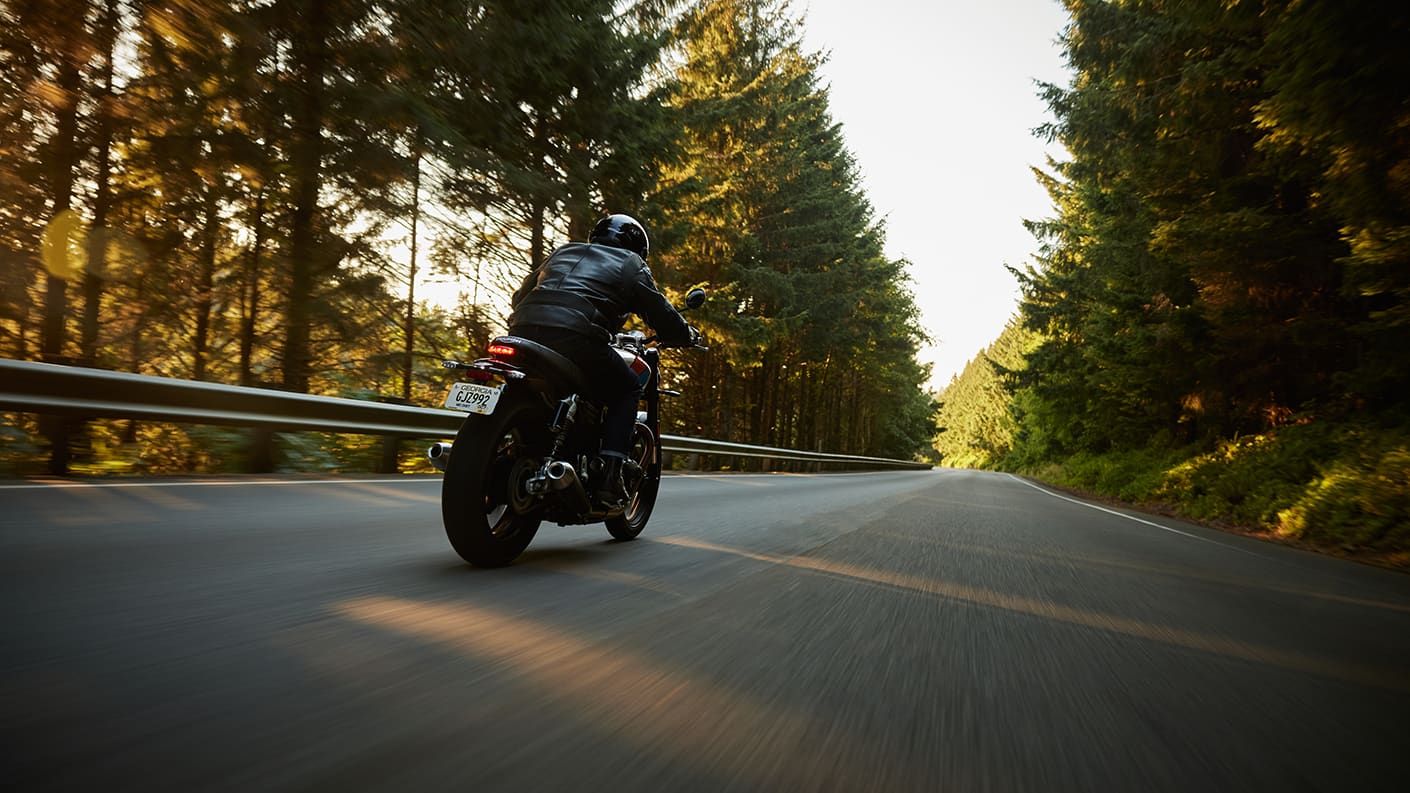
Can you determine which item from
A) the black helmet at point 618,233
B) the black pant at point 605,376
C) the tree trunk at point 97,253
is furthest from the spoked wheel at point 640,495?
the tree trunk at point 97,253

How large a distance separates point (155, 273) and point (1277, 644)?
48.8ft

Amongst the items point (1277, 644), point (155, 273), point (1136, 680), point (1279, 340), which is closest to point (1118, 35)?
point (1279, 340)

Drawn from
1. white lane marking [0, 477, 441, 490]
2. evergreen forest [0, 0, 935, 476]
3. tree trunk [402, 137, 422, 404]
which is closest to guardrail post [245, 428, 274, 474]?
evergreen forest [0, 0, 935, 476]

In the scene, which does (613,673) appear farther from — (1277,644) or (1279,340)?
(1279,340)

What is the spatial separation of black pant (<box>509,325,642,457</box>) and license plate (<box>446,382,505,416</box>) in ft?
1.59

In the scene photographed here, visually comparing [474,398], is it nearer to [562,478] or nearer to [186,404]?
[562,478]

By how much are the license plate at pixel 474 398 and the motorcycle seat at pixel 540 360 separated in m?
0.25

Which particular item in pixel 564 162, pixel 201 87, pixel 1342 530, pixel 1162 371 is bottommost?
pixel 1342 530

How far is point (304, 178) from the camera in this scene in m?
10.3

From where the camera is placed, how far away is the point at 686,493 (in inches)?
364

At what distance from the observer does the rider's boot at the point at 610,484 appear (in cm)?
405

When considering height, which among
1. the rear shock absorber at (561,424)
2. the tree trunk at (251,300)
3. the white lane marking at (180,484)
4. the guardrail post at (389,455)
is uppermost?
the tree trunk at (251,300)

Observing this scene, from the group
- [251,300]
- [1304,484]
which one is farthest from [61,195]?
[1304,484]

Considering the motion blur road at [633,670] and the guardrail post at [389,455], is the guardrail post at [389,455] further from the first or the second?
the motion blur road at [633,670]
